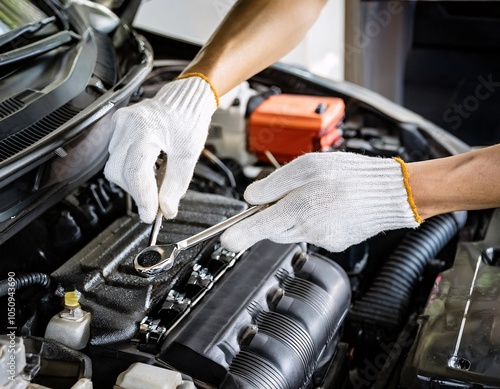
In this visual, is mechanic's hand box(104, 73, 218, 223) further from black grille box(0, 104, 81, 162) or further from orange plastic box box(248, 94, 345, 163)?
orange plastic box box(248, 94, 345, 163)

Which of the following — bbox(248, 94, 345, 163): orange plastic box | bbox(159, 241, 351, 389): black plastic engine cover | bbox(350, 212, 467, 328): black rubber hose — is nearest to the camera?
bbox(159, 241, 351, 389): black plastic engine cover

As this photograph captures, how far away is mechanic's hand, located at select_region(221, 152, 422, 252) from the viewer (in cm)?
109

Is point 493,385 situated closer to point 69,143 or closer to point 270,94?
point 69,143

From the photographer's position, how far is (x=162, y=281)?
113cm

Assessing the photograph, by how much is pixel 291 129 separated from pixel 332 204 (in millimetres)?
722

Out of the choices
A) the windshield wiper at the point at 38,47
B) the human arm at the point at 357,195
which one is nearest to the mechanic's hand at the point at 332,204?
the human arm at the point at 357,195

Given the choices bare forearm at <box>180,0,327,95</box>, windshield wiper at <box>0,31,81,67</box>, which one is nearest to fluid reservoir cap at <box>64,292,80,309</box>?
windshield wiper at <box>0,31,81,67</box>

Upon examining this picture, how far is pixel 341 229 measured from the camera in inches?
43.6

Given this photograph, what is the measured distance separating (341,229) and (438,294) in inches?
12.4

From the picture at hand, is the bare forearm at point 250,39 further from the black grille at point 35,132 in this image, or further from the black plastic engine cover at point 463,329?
the black plastic engine cover at point 463,329

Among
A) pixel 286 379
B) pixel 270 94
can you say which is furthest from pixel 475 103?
pixel 286 379

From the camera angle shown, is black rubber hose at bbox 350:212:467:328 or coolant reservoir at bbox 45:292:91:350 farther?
black rubber hose at bbox 350:212:467:328

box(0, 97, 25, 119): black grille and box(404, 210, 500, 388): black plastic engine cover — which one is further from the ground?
box(0, 97, 25, 119): black grille

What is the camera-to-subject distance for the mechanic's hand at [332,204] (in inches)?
42.9
